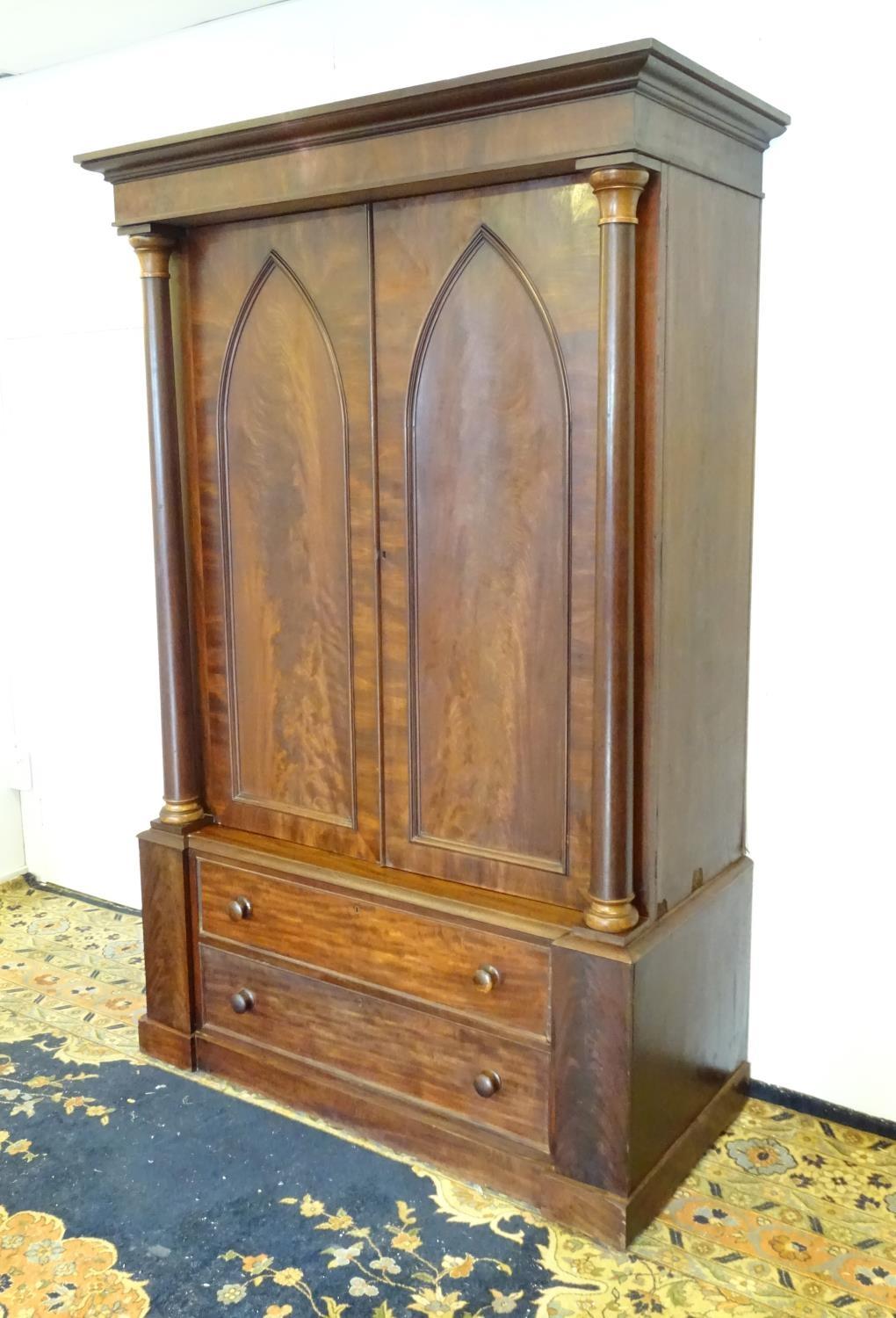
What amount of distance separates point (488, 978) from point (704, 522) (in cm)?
94

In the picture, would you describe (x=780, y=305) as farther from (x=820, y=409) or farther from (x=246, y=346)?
(x=246, y=346)

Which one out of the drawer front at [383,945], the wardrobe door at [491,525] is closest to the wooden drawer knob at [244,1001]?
the drawer front at [383,945]

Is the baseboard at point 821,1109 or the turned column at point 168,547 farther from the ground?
the turned column at point 168,547

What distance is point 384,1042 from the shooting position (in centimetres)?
233

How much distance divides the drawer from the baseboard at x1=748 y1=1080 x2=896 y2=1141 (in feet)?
2.09

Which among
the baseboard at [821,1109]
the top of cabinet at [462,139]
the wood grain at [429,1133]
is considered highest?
the top of cabinet at [462,139]

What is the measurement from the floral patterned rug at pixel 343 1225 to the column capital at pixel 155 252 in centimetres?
178

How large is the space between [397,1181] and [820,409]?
1.71 m

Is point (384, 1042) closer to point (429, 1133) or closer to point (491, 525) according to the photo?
point (429, 1133)

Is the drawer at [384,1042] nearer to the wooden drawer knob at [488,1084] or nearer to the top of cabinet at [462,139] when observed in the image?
the wooden drawer knob at [488,1084]

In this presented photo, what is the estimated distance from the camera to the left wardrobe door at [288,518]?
222cm

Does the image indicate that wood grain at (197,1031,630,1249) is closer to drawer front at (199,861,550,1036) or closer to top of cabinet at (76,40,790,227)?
drawer front at (199,861,550,1036)

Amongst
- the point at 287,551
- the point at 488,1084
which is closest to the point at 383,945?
the point at 488,1084

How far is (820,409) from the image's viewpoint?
7.33 ft
